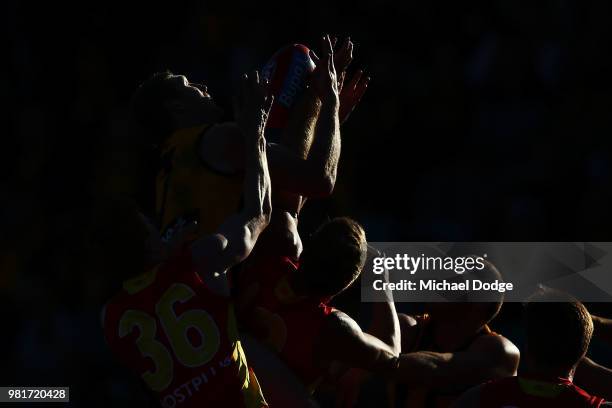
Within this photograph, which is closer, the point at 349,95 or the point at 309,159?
the point at 309,159

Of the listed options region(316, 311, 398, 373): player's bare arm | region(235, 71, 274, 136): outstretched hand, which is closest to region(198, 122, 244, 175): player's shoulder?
region(235, 71, 274, 136): outstretched hand

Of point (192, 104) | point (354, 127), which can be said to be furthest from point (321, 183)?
point (354, 127)

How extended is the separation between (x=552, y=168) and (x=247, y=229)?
4.93 m

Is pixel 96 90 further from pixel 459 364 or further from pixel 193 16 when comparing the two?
pixel 459 364

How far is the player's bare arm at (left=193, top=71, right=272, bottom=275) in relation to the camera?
4.50 meters

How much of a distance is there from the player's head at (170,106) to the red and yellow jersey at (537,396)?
1.76 m

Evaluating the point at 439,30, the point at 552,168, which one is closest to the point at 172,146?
the point at 552,168

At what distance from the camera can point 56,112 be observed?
11.4 meters

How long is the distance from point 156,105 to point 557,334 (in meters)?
2.00

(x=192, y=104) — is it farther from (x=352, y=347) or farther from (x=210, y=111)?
(x=352, y=347)

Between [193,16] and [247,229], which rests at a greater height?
[247,229]

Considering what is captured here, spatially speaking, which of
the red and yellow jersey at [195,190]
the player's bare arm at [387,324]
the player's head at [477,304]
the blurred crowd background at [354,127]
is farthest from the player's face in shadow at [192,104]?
the blurred crowd background at [354,127]

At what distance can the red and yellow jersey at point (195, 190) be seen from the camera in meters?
5.00

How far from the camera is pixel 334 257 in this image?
4.73m
